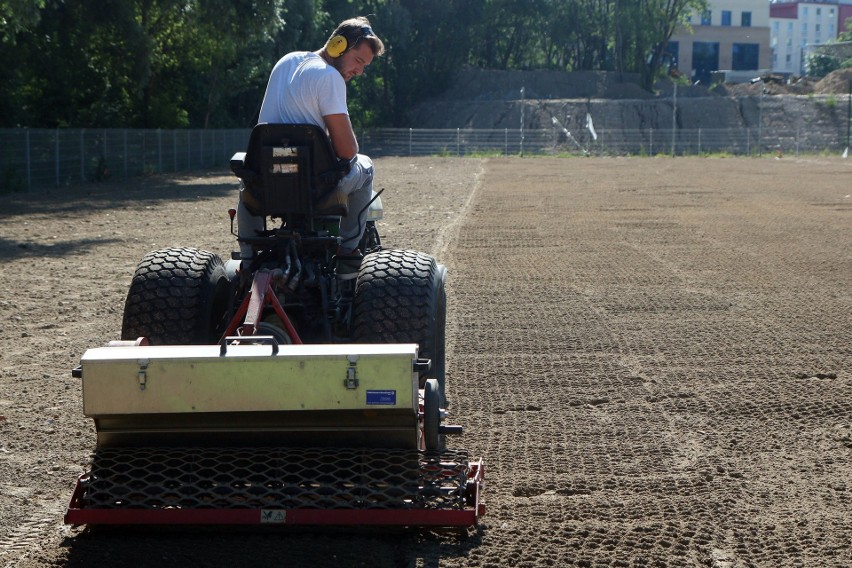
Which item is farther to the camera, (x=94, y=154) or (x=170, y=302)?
(x=94, y=154)

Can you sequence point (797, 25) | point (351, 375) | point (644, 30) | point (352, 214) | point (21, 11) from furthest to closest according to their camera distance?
point (797, 25), point (644, 30), point (21, 11), point (352, 214), point (351, 375)

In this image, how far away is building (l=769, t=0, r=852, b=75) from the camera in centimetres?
16312

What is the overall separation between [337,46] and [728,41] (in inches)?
4932

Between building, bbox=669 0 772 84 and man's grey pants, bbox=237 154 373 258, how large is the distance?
122332 millimetres

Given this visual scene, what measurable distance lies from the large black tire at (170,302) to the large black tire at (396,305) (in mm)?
739

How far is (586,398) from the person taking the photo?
7121mm

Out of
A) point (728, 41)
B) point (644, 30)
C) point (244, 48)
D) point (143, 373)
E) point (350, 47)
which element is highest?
point (728, 41)

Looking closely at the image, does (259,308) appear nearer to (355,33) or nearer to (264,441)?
→ (264,441)

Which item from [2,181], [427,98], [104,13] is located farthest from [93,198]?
[427,98]

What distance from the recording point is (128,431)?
14.9 feet

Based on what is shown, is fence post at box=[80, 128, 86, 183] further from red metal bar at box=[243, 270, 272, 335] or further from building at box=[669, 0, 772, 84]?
building at box=[669, 0, 772, 84]

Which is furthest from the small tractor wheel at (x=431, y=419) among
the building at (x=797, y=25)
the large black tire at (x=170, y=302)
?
the building at (x=797, y=25)

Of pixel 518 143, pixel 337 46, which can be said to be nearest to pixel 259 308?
pixel 337 46

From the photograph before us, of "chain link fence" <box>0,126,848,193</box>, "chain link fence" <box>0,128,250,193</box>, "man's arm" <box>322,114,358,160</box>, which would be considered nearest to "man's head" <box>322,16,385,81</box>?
"man's arm" <box>322,114,358,160</box>
